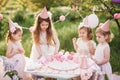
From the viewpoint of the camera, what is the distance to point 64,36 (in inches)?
249

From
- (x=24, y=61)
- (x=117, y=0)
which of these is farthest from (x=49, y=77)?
(x=117, y=0)

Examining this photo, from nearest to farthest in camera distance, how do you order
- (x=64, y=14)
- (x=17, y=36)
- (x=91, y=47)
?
(x=91, y=47) → (x=17, y=36) → (x=64, y=14)

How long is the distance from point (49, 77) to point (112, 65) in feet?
3.23

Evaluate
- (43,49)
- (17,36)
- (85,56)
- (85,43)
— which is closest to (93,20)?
(85,43)

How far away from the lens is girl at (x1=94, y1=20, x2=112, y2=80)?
5.88m

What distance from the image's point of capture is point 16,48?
20.1 ft

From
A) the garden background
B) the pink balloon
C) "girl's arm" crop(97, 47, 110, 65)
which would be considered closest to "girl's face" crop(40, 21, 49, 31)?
the garden background

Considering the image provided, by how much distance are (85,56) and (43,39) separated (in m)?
0.63

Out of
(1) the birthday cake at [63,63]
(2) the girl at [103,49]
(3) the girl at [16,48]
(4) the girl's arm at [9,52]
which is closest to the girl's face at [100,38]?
(2) the girl at [103,49]

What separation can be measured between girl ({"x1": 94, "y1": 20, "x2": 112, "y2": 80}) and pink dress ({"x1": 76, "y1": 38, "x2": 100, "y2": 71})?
3.7 inches

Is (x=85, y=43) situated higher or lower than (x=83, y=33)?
lower

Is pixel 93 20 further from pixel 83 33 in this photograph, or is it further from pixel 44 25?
pixel 44 25

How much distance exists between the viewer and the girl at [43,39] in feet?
19.6

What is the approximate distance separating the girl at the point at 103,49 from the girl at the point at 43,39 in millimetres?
581
